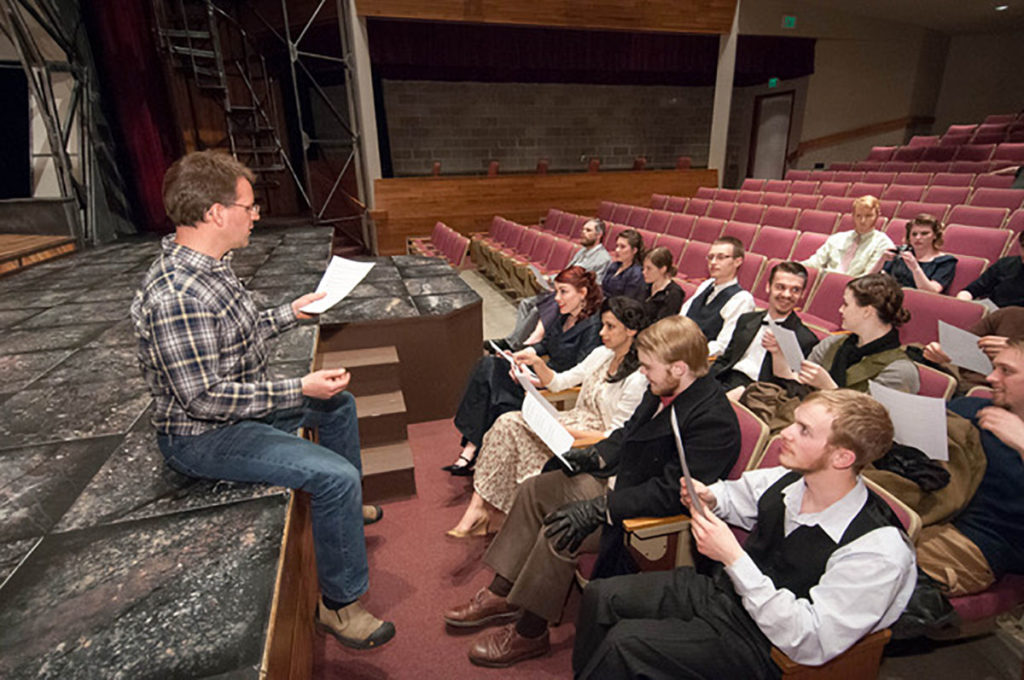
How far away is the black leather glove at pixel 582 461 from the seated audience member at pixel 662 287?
Result: 1.41 m

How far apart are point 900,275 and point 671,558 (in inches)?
98.1

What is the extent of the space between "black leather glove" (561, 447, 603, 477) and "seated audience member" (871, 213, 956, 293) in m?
2.26

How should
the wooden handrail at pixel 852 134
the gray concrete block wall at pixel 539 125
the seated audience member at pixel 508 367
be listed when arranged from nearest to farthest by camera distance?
1. the seated audience member at pixel 508 367
2. the gray concrete block wall at pixel 539 125
3. the wooden handrail at pixel 852 134

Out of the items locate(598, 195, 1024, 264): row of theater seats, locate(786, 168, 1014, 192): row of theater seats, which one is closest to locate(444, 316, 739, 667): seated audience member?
locate(598, 195, 1024, 264): row of theater seats

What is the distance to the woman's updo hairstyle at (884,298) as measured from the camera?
70.7 inches

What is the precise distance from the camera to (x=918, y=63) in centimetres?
1005

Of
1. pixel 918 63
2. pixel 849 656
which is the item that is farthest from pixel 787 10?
pixel 849 656

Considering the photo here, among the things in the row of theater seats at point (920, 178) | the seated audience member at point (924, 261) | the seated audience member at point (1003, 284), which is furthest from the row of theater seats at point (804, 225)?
the row of theater seats at point (920, 178)

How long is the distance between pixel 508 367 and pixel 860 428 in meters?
1.44

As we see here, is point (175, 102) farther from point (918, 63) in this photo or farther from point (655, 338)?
point (918, 63)

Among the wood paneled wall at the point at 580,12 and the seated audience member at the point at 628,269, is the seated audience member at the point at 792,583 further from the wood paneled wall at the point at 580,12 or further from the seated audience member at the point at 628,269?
the wood paneled wall at the point at 580,12

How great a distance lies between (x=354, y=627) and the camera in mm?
1476

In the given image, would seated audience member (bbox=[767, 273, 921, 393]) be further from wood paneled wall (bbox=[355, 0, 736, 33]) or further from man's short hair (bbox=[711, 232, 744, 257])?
wood paneled wall (bbox=[355, 0, 736, 33])

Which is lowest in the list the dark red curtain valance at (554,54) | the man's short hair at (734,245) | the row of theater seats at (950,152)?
the man's short hair at (734,245)
